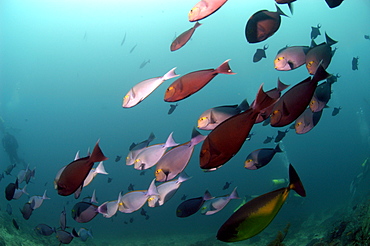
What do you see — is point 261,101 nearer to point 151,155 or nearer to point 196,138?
point 196,138

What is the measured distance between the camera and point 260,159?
300 centimetres

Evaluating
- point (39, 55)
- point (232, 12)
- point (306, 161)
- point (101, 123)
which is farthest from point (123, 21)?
point (306, 161)

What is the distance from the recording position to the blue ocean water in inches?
1475

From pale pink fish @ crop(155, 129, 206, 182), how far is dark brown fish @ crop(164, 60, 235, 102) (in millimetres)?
370

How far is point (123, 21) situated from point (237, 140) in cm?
4888

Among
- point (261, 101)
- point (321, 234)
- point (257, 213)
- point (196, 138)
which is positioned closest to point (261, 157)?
point (196, 138)

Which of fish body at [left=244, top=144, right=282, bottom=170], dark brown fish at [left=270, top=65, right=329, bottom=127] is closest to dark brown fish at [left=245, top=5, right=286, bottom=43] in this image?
dark brown fish at [left=270, top=65, right=329, bottom=127]

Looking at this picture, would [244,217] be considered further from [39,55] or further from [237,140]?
[39,55]

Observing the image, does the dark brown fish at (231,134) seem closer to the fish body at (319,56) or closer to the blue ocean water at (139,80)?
the fish body at (319,56)

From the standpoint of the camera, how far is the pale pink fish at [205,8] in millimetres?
1891

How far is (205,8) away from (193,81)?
27.0 inches

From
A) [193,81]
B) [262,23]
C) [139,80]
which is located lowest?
[193,81]

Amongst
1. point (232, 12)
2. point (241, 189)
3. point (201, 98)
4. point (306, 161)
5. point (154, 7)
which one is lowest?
point (306, 161)

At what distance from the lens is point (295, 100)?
4.89 feet
